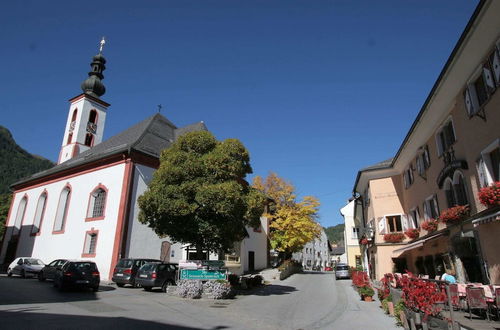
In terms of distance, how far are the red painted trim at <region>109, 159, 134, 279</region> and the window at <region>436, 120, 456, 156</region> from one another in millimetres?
20601

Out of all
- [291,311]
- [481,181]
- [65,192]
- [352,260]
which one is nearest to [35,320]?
[291,311]

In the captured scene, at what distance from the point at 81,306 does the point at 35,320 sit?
3011mm

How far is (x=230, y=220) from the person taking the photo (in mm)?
17594

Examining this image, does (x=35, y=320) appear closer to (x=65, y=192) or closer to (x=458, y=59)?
(x=458, y=59)

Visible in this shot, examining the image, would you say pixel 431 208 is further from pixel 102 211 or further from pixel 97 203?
pixel 97 203

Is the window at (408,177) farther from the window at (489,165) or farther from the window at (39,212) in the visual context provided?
the window at (39,212)

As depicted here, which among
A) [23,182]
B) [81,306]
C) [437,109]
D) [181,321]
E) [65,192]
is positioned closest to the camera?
[181,321]

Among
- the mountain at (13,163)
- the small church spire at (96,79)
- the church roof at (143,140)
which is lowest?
the church roof at (143,140)

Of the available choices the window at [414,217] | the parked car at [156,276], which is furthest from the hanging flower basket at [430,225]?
the parked car at [156,276]

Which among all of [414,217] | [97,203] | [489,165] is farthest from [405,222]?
[97,203]

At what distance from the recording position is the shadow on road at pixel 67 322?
27.6ft

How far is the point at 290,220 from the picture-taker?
3788 cm

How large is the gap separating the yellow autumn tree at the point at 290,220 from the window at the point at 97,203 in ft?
58.8

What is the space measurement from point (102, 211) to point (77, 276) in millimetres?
10600
